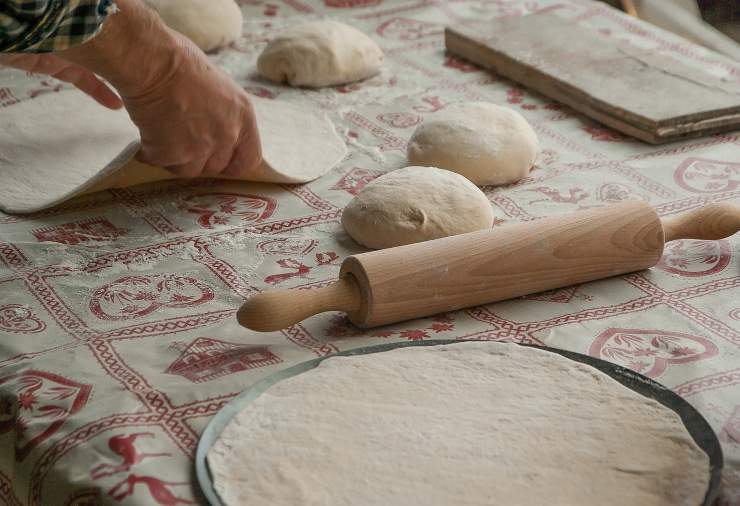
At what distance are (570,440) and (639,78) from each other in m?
1.47

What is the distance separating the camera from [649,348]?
58.5 inches

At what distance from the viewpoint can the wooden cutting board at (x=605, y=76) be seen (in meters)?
2.27

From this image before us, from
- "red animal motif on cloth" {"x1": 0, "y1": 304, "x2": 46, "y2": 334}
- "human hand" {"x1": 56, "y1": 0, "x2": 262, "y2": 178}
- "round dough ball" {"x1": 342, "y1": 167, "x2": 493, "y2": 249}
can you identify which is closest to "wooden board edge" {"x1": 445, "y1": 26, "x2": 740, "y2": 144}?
"round dough ball" {"x1": 342, "y1": 167, "x2": 493, "y2": 249}

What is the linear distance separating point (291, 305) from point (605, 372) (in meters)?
0.44

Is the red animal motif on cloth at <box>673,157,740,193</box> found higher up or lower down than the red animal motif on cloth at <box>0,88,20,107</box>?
higher up

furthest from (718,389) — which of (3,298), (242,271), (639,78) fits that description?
(639,78)

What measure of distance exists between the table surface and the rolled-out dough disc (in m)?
0.05

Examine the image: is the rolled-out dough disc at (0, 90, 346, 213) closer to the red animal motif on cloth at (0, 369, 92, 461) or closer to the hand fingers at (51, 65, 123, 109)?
the hand fingers at (51, 65, 123, 109)

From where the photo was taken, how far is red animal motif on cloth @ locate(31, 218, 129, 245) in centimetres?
187

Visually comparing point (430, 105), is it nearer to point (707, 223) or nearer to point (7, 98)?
point (707, 223)

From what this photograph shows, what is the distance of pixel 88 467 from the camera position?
1232 millimetres

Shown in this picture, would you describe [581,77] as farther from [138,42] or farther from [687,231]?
[138,42]

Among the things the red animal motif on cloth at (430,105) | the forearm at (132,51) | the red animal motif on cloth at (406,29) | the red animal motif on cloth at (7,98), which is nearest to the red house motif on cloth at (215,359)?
the forearm at (132,51)

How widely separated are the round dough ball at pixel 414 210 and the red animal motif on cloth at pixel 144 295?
0.30 m
